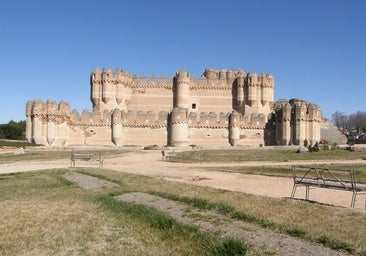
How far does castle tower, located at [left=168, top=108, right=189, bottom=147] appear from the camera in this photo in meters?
49.8

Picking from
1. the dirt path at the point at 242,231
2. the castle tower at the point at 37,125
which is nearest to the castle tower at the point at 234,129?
the castle tower at the point at 37,125

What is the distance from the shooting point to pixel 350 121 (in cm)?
12056

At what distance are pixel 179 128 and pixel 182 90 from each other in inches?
399

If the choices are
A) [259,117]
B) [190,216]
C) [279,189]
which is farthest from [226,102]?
[190,216]

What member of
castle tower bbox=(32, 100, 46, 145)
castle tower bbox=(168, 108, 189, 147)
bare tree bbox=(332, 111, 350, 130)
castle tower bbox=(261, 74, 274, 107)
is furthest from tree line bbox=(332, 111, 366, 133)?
castle tower bbox=(32, 100, 46, 145)

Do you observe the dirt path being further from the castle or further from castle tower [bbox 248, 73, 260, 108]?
castle tower [bbox 248, 73, 260, 108]

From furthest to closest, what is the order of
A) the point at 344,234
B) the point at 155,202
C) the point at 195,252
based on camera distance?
the point at 155,202, the point at 344,234, the point at 195,252

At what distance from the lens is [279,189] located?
13703mm

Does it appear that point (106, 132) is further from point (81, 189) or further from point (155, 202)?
point (155, 202)

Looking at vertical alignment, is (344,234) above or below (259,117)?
below

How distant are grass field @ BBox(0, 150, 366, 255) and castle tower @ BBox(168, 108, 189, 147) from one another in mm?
37089

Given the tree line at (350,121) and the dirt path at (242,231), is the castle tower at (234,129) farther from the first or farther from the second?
the tree line at (350,121)

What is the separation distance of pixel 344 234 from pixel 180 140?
42807mm

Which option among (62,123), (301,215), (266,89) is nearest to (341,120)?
(266,89)
